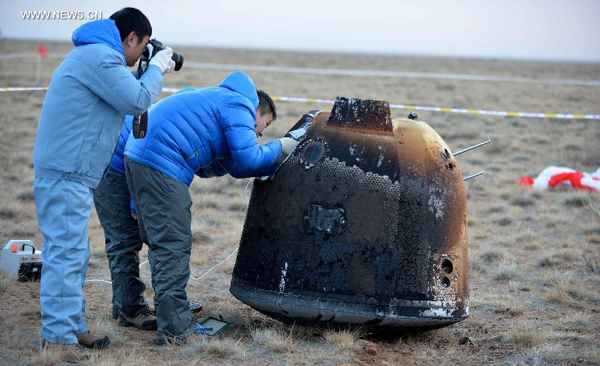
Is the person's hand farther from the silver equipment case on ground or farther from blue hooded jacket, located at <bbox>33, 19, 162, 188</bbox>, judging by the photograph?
the silver equipment case on ground

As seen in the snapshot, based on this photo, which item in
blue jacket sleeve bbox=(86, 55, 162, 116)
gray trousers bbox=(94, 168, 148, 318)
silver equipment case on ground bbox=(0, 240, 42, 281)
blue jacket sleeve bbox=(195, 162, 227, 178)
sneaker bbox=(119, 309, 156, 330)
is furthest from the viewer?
silver equipment case on ground bbox=(0, 240, 42, 281)

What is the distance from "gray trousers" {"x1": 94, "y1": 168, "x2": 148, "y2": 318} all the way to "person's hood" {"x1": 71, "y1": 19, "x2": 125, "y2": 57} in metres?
1.16

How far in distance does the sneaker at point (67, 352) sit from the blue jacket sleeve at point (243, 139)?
154cm

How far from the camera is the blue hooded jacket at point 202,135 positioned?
15.1 feet

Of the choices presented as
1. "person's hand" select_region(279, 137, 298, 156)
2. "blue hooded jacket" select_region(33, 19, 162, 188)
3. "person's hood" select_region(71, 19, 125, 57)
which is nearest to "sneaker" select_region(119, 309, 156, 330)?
"blue hooded jacket" select_region(33, 19, 162, 188)

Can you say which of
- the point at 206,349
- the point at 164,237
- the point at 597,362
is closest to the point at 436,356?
the point at 597,362

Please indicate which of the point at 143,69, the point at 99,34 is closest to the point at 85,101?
the point at 99,34

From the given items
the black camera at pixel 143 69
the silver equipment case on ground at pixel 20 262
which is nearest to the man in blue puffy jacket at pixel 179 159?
the black camera at pixel 143 69

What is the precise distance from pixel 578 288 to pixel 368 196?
304cm

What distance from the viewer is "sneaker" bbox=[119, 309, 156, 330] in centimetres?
526

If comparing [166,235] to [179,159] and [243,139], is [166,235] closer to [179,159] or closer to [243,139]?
[179,159]

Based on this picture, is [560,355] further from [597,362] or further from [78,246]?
[78,246]

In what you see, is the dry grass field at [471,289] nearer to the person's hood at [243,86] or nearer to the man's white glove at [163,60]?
the person's hood at [243,86]

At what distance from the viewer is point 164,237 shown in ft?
15.2
